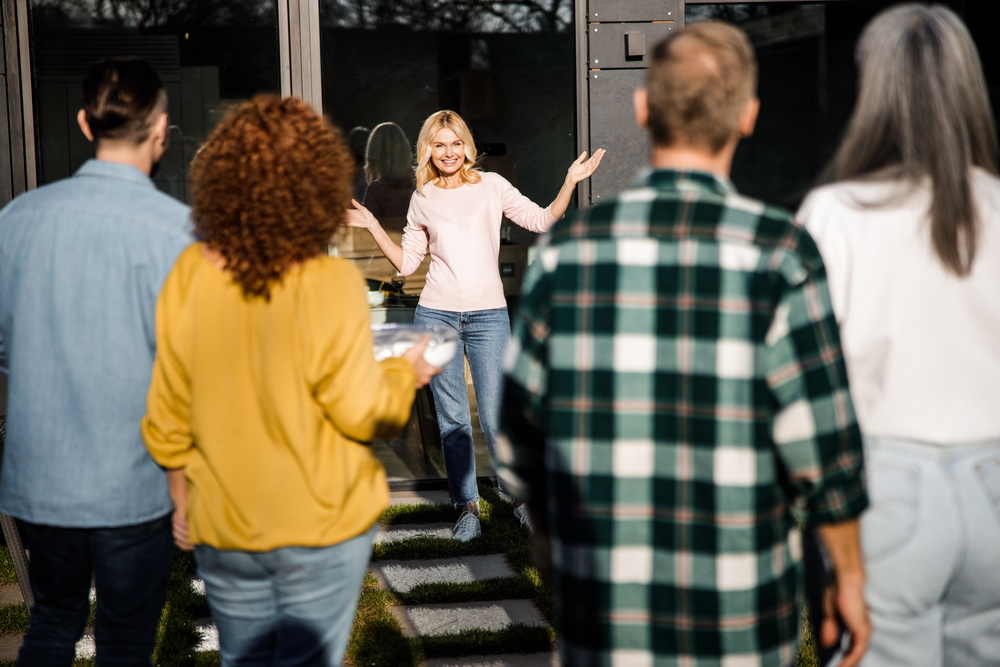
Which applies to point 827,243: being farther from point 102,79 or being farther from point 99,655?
point 99,655

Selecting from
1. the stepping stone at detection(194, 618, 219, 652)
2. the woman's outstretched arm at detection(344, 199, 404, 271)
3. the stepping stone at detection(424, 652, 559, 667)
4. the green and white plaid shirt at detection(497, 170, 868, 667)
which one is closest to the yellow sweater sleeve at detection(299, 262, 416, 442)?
the green and white plaid shirt at detection(497, 170, 868, 667)

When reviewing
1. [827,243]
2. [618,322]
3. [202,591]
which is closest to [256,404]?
[618,322]

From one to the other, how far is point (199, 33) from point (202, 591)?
12.0 feet

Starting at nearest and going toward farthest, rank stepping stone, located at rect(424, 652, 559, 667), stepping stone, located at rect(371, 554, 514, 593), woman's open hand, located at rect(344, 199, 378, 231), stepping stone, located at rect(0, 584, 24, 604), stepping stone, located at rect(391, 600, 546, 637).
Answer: stepping stone, located at rect(424, 652, 559, 667) < stepping stone, located at rect(391, 600, 546, 637) < stepping stone, located at rect(0, 584, 24, 604) < stepping stone, located at rect(371, 554, 514, 593) < woman's open hand, located at rect(344, 199, 378, 231)

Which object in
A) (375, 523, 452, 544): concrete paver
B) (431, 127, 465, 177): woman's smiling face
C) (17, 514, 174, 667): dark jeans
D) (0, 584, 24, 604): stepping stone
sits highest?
(431, 127, 465, 177): woman's smiling face

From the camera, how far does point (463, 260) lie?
14.8ft

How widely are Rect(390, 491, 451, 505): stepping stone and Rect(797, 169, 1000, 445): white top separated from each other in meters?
3.81

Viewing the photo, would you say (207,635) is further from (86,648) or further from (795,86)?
(795,86)

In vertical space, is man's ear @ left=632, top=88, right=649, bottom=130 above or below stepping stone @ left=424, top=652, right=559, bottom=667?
above

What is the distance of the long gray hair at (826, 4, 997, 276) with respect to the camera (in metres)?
1.71

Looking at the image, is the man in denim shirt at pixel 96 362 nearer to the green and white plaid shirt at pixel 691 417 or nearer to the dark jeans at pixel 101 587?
the dark jeans at pixel 101 587

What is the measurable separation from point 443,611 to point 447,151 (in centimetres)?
219

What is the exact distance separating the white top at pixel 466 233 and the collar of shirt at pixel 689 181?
9.45ft

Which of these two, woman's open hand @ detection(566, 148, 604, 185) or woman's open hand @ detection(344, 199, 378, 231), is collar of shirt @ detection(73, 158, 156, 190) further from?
woman's open hand @ detection(566, 148, 604, 185)
